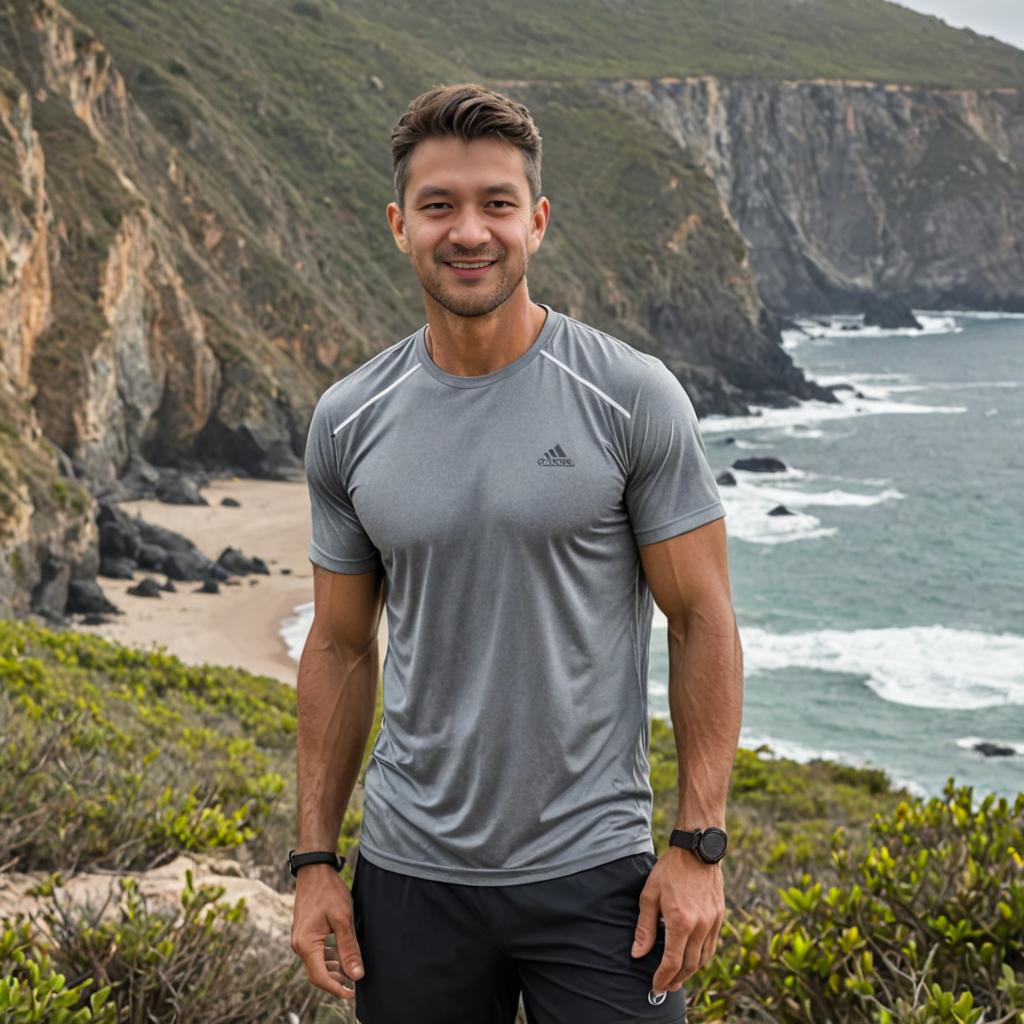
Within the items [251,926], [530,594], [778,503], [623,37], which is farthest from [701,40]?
[530,594]

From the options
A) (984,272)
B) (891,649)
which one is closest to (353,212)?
(891,649)

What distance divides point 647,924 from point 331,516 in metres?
1.09

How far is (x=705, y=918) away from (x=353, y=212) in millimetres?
73062

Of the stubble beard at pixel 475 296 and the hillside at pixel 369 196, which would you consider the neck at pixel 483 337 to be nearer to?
the stubble beard at pixel 475 296

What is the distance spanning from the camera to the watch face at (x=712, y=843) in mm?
2629

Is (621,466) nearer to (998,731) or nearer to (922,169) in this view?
(998,731)

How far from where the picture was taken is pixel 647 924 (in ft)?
8.62

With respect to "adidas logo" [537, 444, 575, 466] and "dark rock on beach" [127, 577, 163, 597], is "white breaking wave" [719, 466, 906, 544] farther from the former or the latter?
"adidas logo" [537, 444, 575, 466]

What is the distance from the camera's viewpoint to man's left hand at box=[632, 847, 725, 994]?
2.59 meters

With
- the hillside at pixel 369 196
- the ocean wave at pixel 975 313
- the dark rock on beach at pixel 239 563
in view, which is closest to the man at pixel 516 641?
the hillside at pixel 369 196

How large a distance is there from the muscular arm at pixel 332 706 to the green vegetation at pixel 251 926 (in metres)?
0.80

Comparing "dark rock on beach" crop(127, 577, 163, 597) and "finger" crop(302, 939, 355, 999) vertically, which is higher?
"finger" crop(302, 939, 355, 999)

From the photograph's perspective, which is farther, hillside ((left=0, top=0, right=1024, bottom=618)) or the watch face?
hillside ((left=0, top=0, right=1024, bottom=618))

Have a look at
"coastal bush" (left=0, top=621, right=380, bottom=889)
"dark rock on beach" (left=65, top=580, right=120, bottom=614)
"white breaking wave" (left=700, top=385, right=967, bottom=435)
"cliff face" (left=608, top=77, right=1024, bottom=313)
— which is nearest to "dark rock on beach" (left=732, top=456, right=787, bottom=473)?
"white breaking wave" (left=700, top=385, right=967, bottom=435)
